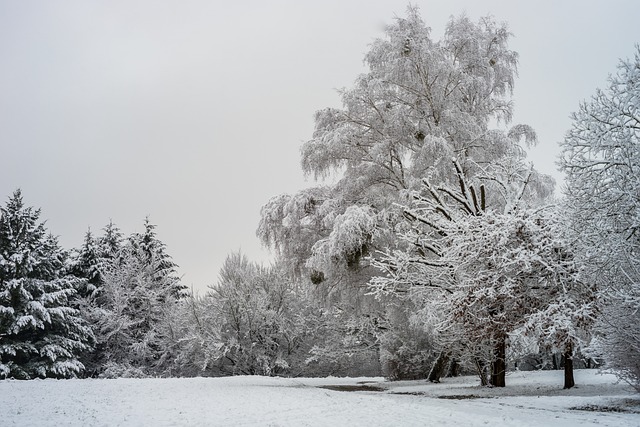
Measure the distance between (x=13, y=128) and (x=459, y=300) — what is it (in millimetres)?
68235

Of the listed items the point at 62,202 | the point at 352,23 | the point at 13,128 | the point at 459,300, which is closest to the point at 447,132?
the point at 459,300

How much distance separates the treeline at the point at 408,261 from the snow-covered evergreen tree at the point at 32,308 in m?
0.09

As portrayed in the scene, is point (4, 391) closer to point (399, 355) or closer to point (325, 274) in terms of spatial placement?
point (325, 274)

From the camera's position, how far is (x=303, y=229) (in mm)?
13852

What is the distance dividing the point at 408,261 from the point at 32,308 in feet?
58.9

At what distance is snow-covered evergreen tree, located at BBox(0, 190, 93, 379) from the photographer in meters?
19.8

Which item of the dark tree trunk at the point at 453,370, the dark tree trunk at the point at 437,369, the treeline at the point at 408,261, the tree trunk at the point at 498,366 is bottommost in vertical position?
the dark tree trunk at the point at 453,370

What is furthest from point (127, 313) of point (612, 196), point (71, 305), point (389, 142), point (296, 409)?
point (612, 196)

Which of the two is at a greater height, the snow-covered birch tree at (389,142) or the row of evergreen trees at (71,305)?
the snow-covered birch tree at (389,142)

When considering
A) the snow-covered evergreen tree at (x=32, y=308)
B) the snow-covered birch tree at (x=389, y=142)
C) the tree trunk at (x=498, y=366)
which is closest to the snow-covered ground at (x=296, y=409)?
the tree trunk at (x=498, y=366)

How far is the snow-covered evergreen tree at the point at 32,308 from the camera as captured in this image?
64.9ft

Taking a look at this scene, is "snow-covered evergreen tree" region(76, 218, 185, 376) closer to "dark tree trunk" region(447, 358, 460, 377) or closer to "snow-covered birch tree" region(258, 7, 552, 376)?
"snow-covered birch tree" region(258, 7, 552, 376)

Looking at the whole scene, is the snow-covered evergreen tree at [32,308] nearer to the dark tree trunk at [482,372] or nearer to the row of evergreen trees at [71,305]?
the row of evergreen trees at [71,305]

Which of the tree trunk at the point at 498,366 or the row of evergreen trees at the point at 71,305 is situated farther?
the row of evergreen trees at the point at 71,305
